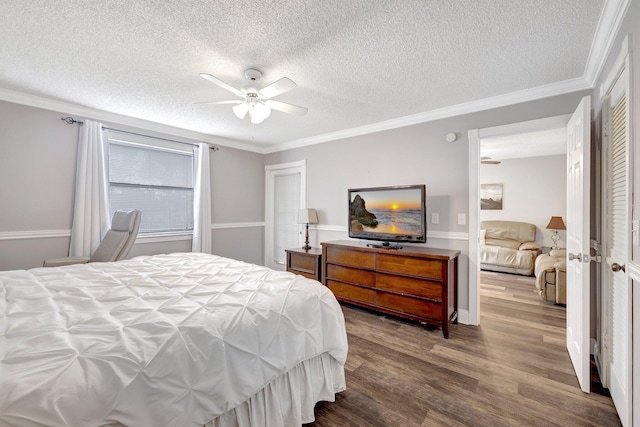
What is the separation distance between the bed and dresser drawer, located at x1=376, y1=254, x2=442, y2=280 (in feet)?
4.51

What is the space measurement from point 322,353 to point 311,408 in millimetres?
289

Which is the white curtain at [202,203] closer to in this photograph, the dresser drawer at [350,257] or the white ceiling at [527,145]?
the dresser drawer at [350,257]

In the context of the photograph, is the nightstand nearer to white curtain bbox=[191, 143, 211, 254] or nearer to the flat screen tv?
the flat screen tv

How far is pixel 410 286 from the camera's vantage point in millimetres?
2953

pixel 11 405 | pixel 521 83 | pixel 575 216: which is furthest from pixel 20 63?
pixel 575 216

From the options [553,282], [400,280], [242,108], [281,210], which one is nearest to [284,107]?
[242,108]

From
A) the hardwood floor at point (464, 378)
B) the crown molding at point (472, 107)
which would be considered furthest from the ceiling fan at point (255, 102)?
the hardwood floor at point (464, 378)

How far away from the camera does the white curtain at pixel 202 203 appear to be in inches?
164

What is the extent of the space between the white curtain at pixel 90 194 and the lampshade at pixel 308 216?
247cm

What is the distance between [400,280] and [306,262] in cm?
142

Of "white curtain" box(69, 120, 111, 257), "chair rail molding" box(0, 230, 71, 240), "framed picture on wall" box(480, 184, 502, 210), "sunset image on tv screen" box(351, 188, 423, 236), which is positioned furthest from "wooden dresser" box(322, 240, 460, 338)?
"framed picture on wall" box(480, 184, 502, 210)

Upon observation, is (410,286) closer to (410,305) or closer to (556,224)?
(410,305)

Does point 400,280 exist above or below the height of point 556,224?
below

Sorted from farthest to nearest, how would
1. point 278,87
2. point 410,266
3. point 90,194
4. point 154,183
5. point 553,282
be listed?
point 154,183 < point 553,282 < point 90,194 < point 410,266 < point 278,87
